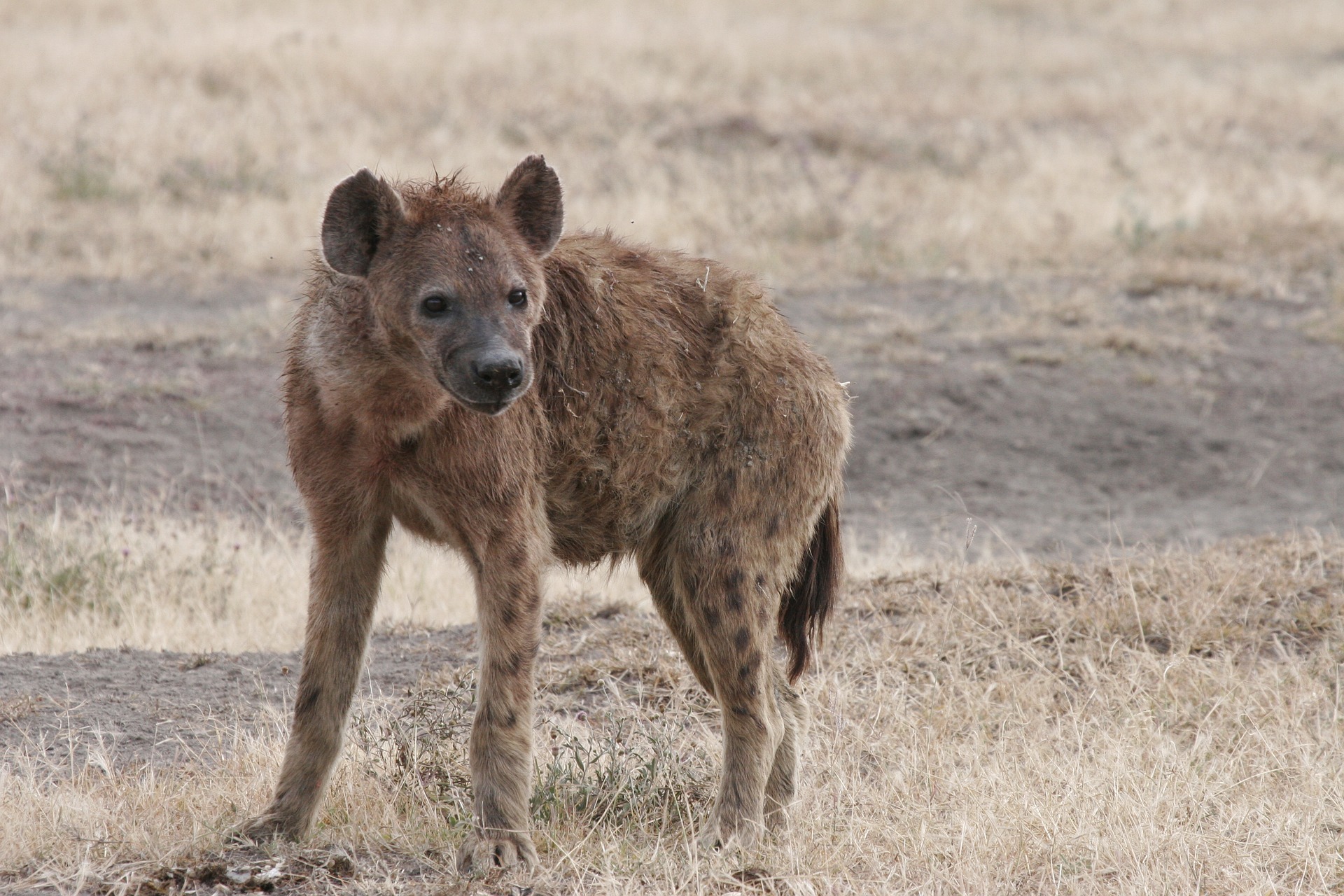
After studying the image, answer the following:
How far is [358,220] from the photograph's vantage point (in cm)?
374

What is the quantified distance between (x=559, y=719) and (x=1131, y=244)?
989 centimetres

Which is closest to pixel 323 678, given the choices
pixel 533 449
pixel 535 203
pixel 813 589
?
pixel 533 449

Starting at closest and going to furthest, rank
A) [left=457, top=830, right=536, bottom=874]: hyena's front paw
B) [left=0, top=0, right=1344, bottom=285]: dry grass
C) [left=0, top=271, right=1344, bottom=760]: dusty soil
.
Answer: [left=457, top=830, right=536, bottom=874]: hyena's front paw, [left=0, top=271, right=1344, bottom=760]: dusty soil, [left=0, top=0, right=1344, bottom=285]: dry grass

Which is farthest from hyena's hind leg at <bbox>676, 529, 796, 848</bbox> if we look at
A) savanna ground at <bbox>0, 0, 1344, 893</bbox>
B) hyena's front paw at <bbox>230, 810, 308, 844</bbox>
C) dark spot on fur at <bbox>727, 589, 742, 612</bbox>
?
hyena's front paw at <bbox>230, 810, 308, 844</bbox>

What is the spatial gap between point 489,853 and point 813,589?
139 cm

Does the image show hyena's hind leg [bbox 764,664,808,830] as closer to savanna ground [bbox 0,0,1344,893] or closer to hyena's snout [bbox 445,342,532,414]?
savanna ground [bbox 0,0,1344,893]

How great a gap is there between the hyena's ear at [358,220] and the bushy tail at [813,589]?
5.49 ft

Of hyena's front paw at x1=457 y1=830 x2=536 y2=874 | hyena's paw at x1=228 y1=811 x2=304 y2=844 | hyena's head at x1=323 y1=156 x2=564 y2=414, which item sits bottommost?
hyena's paw at x1=228 y1=811 x2=304 y2=844

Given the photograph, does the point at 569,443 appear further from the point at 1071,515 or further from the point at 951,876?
the point at 1071,515

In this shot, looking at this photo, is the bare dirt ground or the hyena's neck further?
the bare dirt ground

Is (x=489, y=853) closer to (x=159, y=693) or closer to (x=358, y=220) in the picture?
(x=358, y=220)

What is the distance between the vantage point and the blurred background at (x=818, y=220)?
9.33m

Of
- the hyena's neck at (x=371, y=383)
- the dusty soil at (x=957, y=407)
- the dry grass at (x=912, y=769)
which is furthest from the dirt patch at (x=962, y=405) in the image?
the hyena's neck at (x=371, y=383)

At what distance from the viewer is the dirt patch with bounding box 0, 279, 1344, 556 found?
862 centimetres
